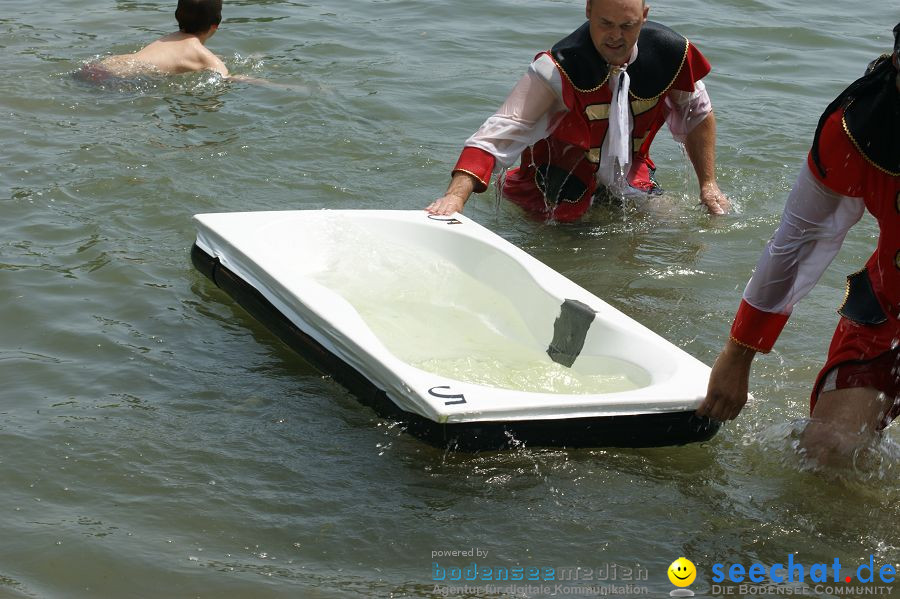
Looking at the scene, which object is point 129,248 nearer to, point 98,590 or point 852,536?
point 98,590

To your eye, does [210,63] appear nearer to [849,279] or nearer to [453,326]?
[453,326]

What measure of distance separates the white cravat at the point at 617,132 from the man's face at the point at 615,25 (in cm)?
9

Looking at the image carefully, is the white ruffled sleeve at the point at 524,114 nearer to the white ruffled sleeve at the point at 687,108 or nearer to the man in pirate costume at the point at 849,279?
the white ruffled sleeve at the point at 687,108

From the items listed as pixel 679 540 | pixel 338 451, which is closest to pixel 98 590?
pixel 338 451

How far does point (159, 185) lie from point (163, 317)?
1.60 metres

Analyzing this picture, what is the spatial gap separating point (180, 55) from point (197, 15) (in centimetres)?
34

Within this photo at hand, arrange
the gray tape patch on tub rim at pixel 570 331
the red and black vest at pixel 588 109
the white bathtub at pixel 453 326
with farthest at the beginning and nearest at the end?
1. the red and black vest at pixel 588 109
2. the gray tape patch on tub rim at pixel 570 331
3. the white bathtub at pixel 453 326

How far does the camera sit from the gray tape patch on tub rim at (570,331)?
4195 millimetres

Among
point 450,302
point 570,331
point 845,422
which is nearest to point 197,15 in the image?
point 450,302

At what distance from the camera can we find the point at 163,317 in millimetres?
4844

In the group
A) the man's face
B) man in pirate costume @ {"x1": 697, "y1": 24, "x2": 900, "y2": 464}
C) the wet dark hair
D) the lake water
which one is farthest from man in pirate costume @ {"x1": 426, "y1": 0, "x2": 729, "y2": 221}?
the wet dark hair

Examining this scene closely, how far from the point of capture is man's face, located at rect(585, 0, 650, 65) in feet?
16.7

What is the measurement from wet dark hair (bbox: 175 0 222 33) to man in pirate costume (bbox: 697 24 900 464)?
561 cm

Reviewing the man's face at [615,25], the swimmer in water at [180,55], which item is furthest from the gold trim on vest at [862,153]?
the swimmer in water at [180,55]
